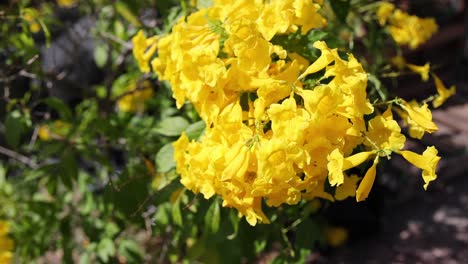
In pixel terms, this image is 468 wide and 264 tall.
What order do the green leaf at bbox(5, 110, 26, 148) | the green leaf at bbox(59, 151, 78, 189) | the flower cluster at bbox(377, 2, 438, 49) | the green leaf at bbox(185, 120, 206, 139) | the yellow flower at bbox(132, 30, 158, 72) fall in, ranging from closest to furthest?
the green leaf at bbox(185, 120, 206, 139), the yellow flower at bbox(132, 30, 158, 72), the green leaf at bbox(5, 110, 26, 148), the green leaf at bbox(59, 151, 78, 189), the flower cluster at bbox(377, 2, 438, 49)

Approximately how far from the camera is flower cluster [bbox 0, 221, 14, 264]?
2.23 metres

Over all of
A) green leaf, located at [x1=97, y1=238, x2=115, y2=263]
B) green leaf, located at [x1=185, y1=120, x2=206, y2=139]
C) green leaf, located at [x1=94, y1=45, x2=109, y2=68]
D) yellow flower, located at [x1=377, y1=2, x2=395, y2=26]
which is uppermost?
green leaf, located at [x1=185, y1=120, x2=206, y2=139]

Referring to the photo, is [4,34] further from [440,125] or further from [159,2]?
[440,125]

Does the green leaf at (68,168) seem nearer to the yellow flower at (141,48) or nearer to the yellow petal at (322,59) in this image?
the yellow flower at (141,48)

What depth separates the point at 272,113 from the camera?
1.05 metres

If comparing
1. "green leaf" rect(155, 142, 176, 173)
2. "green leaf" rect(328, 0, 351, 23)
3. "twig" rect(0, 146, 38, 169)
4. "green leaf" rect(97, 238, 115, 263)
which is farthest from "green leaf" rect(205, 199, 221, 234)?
"twig" rect(0, 146, 38, 169)

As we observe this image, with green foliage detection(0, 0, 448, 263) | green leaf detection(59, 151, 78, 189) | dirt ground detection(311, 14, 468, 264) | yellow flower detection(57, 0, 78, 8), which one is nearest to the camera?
green foliage detection(0, 0, 448, 263)

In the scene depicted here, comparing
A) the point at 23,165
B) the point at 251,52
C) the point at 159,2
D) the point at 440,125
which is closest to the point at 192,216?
the point at 159,2

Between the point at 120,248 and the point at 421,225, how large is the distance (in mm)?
2246

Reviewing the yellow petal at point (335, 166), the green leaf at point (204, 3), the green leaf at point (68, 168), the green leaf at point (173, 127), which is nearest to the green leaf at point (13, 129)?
the green leaf at point (68, 168)

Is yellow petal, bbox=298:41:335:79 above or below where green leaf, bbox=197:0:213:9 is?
above

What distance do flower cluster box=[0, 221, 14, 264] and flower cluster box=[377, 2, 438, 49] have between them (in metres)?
1.67

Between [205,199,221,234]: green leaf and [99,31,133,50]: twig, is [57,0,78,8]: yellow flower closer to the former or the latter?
[99,31,133,50]: twig

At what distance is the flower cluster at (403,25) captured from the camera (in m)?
2.32
